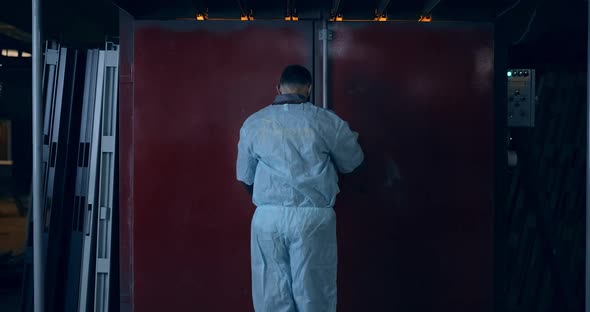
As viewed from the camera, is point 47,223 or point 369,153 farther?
point 47,223

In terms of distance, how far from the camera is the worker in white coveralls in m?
3.37

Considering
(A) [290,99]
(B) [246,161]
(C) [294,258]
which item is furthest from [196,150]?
(C) [294,258]

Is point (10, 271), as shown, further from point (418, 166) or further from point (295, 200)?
point (418, 166)

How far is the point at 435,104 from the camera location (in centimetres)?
416

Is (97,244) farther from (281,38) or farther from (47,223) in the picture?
(281,38)

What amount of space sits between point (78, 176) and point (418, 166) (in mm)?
2375

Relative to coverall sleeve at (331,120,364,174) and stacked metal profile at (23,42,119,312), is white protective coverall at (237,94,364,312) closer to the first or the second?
coverall sleeve at (331,120,364,174)

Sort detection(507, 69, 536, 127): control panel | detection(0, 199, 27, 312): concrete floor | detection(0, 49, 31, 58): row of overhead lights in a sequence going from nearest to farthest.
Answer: detection(507, 69, 536, 127): control panel < detection(0, 199, 27, 312): concrete floor < detection(0, 49, 31, 58): row of overhead lights

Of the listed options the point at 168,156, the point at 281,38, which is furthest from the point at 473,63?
the point at 168,156

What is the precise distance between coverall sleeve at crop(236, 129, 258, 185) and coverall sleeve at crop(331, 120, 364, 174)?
0.45 meters

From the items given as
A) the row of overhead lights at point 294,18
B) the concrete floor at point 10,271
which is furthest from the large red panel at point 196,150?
the concrete floor at point 10,271

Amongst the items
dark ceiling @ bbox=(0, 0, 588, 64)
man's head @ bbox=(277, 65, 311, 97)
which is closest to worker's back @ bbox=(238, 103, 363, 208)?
man's head @ bbox=(277, 65, 311, 97)

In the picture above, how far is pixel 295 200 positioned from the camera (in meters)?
3.38

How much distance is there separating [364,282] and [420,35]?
5.36 ft
